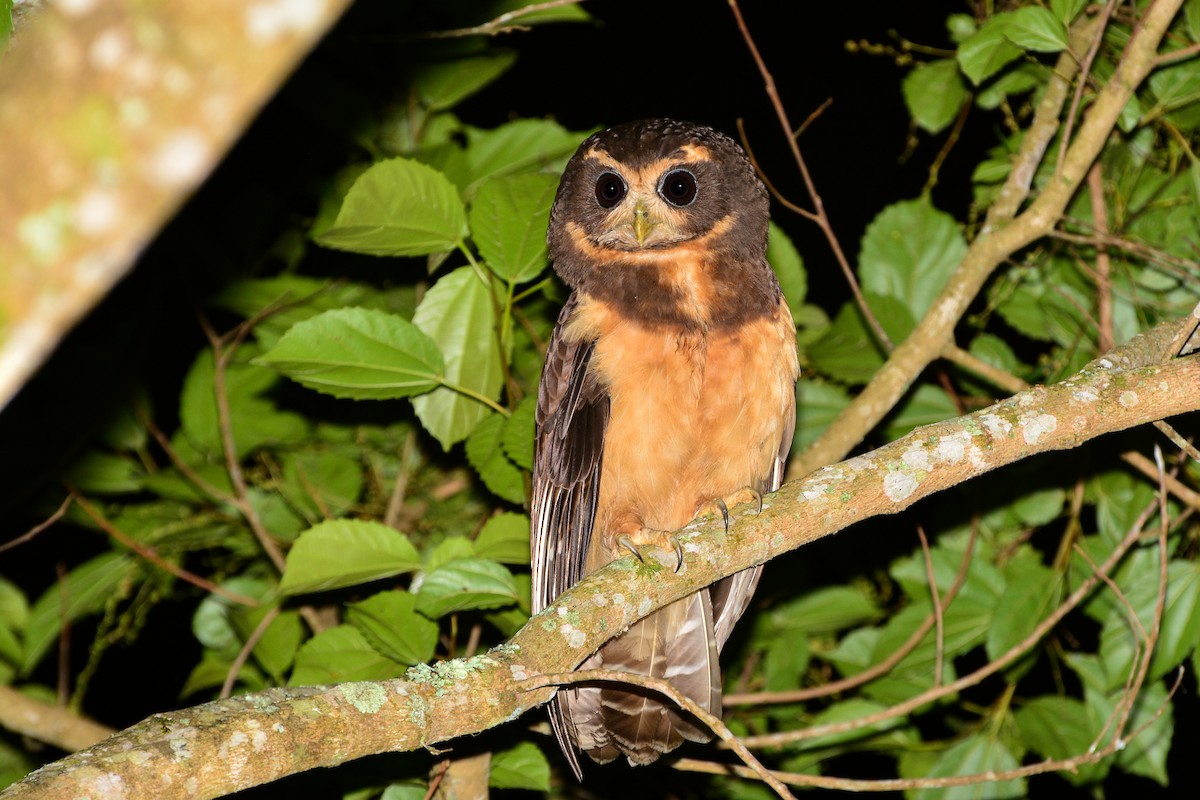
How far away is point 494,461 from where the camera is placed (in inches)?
131

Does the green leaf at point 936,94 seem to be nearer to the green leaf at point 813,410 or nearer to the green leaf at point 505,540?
the green leaf at point 813,410

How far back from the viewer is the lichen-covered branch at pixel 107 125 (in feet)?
2.95

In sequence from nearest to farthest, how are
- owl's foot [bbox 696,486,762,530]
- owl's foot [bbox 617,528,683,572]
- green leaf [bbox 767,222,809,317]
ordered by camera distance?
owl's foot [bbox 617,528,683,572], owl's foot [bbox 696,486,762,530], green leaf [bbox 767,222,809,317]

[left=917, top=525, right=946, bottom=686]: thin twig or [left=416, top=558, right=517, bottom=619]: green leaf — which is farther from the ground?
[left=416, top=558, right=517, bottom=619]: green leaf

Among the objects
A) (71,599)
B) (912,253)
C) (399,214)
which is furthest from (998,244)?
(71,599)

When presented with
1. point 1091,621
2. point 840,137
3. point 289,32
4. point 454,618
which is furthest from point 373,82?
point 1091,621

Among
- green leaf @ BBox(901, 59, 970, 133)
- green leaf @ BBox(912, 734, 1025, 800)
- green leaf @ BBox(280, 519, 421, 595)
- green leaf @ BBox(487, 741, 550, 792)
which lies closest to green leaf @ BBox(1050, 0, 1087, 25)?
green leaf @ BBox(901, 59, 970, 133)

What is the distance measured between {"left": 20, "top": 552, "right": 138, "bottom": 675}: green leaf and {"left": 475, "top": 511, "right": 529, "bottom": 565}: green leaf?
5.77 ft

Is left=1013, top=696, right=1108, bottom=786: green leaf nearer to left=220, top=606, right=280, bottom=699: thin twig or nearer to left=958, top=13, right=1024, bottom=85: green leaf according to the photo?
left=958, top=13, right=1024, bottom=85: green leaf

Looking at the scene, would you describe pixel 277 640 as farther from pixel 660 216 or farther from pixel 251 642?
pixel 660 216

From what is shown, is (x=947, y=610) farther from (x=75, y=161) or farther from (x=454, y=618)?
(x=75, y=161)

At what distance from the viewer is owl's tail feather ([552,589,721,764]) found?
132 inches

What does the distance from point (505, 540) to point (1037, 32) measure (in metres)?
2.39

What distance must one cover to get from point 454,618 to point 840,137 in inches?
185
